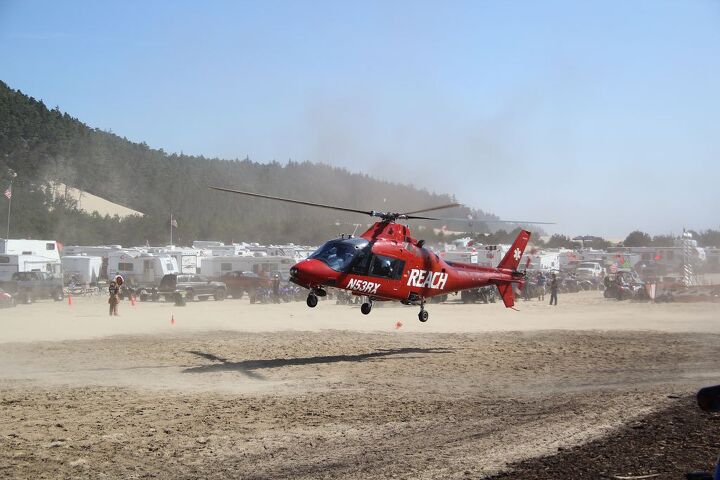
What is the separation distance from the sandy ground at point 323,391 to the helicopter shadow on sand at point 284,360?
0.19 feet

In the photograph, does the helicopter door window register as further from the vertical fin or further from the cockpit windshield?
Answer: the vertical fin

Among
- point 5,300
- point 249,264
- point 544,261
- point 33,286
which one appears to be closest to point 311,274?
point 5,300

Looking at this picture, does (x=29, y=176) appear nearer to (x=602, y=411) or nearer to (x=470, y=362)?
(x=470, y=362)

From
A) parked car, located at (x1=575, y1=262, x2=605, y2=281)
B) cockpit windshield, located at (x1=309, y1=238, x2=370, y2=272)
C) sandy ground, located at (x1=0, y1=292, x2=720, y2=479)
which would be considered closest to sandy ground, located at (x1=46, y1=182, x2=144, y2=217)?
parked car, located at (x1=575, y1=262, x2=605, y2=281)

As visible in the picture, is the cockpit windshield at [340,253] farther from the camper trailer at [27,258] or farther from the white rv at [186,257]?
the white rv at [186,257]

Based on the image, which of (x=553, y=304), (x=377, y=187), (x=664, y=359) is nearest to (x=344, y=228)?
(x=377, y=187)

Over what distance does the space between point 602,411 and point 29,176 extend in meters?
79.7

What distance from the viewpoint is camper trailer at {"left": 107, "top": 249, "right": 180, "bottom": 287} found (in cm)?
4784

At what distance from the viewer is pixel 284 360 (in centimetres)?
1966

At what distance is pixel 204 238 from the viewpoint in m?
80.4

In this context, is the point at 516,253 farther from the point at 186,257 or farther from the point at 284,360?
the point at 186,257

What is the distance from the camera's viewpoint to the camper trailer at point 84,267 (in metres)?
54.9

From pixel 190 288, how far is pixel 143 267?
25.6 feet

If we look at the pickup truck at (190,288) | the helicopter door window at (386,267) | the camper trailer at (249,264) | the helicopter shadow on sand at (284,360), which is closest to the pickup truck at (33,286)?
the pickup truck at (190,288)
